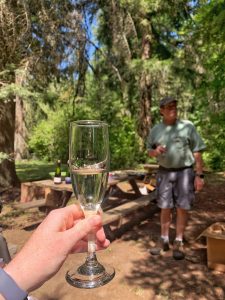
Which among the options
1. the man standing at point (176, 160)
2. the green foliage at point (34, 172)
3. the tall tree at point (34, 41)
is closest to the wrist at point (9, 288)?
the man standing at point (176, 160)

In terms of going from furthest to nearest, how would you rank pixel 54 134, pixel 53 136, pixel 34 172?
pixel 53 136 → pixel 54 134 → pixel 34 172

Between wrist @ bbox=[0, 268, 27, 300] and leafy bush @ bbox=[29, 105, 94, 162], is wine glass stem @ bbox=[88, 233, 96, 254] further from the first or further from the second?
leafy bush @ bbox=[29, 105, 94, 162]

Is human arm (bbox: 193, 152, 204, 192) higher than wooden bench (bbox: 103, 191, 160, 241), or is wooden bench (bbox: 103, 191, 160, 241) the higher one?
human arm (bbox: 193, 152, 204, 192)

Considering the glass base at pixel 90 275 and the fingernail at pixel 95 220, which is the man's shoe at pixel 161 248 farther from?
the fingernail at pixel 95 220

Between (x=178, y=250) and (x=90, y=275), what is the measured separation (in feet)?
11.4

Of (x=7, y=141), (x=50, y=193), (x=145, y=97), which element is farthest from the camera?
(x=145, y=97)

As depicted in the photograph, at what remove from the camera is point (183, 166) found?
4.34 metres

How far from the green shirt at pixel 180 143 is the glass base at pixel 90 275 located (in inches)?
130

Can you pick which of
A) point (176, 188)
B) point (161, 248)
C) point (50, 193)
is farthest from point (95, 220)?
point (50, 193)

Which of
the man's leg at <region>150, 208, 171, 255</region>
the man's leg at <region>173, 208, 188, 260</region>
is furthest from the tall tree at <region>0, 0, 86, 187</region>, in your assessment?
the man's leg at <region>173, 208, 188, 260</region>

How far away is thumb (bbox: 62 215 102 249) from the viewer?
92 centimetres

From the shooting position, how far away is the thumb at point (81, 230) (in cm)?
92

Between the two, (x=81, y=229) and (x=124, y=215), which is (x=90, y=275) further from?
(x=124, y=215)

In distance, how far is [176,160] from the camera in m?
4.32
